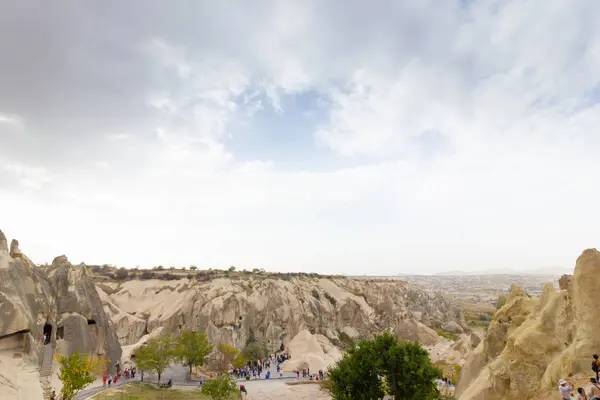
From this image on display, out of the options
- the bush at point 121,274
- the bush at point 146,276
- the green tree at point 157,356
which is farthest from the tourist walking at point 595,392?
the bush at point 121,274

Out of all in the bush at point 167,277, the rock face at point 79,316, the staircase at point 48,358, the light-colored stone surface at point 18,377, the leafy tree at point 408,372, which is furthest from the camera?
the bush at point 167,277

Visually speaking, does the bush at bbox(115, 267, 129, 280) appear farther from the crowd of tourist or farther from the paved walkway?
the crowd of tourist

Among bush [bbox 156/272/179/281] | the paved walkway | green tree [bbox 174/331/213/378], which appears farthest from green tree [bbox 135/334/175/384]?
bush [bbox 156/272/179/281]

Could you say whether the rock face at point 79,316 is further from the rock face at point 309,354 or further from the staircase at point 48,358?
the rock face at point 309,354

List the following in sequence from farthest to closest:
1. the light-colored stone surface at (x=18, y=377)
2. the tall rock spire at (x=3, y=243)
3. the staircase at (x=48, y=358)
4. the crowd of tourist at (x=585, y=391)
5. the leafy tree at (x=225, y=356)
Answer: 1. the leafy tree at (x=225, y=356)
2. the staircase at (x=48, y=358)
3. the tall rock spire at (x=3, y=243)
4. the light-colored stone surface at (x=18, y=377)
5. the crowd of tourist at (x=585, y=391)

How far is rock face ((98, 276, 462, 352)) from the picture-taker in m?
63.8

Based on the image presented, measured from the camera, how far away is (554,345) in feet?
51.0

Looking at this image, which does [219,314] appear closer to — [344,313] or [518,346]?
[344,313]

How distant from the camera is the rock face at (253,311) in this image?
63812mm

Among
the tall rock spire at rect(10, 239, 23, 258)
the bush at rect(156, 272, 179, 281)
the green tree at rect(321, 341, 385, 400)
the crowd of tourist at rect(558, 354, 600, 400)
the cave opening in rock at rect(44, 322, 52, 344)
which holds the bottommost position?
the green tree at rect(321, 341, 385, 400)

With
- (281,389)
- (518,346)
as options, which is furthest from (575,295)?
(281,389)

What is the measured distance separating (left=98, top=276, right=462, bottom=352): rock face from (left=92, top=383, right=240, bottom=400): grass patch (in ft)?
59.2

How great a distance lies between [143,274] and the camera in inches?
3701

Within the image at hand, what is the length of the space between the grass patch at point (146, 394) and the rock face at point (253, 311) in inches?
710
